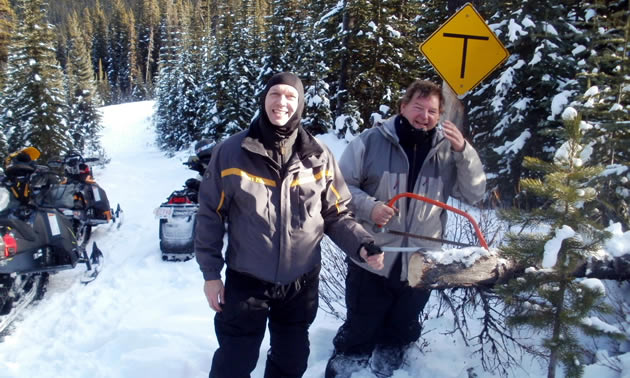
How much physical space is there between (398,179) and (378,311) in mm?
872

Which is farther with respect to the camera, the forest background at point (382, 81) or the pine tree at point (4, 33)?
the pine tree at point (4, 33)

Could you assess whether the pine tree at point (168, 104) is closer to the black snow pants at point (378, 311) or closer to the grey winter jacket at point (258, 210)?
the black snow pants at point (378, 311)

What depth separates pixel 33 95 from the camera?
57.2 feet

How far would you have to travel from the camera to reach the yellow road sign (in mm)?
3965

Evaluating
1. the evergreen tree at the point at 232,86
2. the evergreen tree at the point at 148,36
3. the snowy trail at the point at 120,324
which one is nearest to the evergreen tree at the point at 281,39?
the evergreen tree at the point at 232,86

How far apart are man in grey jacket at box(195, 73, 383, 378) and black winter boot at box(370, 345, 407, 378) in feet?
2.92

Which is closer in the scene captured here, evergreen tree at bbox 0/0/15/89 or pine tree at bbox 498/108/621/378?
pine tree at bbox 498/108/621/378

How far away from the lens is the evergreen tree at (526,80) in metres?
7.71

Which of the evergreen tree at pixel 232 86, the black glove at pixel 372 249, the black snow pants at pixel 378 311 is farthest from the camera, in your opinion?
the evergreen tree at pixel 232 86

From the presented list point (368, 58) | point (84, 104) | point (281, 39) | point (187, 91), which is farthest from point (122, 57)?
point (368, 58)

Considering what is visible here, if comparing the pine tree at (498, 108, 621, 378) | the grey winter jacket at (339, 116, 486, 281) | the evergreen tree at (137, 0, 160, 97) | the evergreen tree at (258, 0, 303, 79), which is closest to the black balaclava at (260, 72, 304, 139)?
the grey winter jacket at (339, 116, 486, 281)

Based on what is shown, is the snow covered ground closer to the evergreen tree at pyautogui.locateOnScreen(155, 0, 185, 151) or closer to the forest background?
the forest background

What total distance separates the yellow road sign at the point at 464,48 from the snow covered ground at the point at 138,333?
7.29ft

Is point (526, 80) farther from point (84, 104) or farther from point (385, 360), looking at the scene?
point (84, 104)
